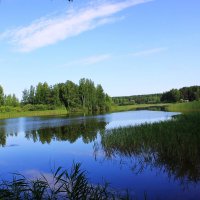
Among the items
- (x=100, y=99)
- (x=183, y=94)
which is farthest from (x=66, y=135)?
(x=183, y=94)

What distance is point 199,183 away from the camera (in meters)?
10.3

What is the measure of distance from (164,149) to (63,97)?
8888 centimetres

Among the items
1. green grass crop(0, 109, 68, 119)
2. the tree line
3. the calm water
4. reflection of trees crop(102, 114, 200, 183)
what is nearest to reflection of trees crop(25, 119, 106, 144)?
the calm water

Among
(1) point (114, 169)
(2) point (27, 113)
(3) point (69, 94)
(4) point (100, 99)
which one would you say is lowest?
(1) point (114, 169)

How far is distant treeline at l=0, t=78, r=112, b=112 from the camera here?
9821 cm

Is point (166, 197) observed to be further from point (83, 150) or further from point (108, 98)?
point (108, 98)

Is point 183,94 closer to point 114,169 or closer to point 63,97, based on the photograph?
point 63,97

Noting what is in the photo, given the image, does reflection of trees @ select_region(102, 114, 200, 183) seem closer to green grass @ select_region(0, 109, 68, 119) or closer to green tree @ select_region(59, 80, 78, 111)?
green grass @ select_region(0, 109, 68, 119)

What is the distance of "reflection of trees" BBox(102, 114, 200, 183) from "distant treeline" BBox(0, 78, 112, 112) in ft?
262

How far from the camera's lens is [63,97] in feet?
335

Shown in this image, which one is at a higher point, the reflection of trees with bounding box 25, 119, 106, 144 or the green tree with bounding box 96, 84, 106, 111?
the green tree with bounding box 96, 84, 106, 111

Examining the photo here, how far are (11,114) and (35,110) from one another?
1184cm

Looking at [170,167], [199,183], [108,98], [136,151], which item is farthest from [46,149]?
[108,98]

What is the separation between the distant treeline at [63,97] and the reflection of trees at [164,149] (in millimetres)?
79928
